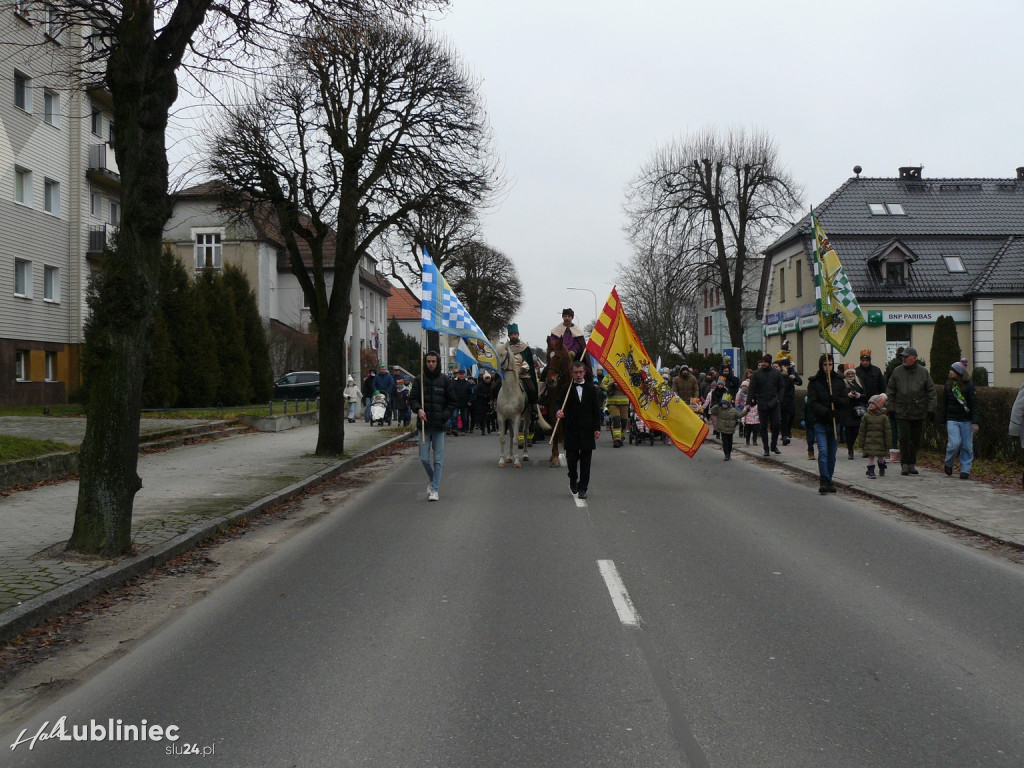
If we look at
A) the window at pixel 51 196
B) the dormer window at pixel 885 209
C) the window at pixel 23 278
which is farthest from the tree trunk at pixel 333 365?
the dormer window at pixel 885 209

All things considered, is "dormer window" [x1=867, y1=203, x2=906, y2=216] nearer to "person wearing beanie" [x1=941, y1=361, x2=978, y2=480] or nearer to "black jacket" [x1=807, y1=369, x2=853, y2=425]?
"person wearing beanie" [x1=941, y1=361, x2=978, y2=480]

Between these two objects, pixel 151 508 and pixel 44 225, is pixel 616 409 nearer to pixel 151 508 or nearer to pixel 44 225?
pixel 151 508

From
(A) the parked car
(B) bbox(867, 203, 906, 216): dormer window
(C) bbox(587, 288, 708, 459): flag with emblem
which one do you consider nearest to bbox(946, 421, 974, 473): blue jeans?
(C) bbox(587, 288, 708, 459): flag with emblem

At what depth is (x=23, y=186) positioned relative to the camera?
110ft

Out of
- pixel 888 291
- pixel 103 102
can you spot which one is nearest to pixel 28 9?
pixel 103 102

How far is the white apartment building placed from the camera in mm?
31922

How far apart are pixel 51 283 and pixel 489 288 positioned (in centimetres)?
4293

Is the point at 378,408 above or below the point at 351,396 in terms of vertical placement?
below

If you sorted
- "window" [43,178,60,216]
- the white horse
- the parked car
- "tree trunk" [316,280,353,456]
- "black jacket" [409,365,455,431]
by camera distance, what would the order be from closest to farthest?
"black jacket" [409,365,455,431] → the white horse → "tree trunk" [316,280,353,456] → "window" [43,178,60,216] → the parked car

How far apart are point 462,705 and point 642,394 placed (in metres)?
10.8

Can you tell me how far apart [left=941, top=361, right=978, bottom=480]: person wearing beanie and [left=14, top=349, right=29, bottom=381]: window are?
29.1 meters

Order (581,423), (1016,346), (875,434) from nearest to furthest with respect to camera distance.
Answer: (581,423) < (875,434) < (1016,346)

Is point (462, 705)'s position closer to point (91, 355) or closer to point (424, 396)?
point (91, 355)

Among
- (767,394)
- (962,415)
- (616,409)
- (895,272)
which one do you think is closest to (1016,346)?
(895,272)
